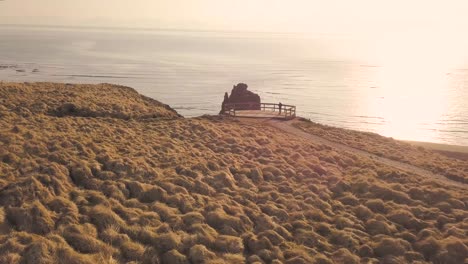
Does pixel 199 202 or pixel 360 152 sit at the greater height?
pixel 360 152

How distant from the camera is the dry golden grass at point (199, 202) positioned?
36.9ft

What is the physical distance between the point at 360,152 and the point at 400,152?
357 cm

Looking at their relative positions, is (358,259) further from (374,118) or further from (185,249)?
(374,118)

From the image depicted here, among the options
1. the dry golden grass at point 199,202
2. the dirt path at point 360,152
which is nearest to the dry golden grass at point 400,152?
the dirt path at point 360,152

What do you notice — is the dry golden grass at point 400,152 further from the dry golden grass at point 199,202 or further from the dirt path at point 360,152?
the dry golden grass at point 199,202

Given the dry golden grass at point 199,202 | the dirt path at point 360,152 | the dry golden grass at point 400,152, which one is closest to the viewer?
the dry golden grass at point 199,202

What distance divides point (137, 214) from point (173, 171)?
473 centimetres

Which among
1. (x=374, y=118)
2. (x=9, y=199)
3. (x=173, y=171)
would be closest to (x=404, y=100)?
(x=374, y=118)

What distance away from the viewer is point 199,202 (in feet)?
48.1

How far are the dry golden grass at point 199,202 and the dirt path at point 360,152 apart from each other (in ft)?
5.69

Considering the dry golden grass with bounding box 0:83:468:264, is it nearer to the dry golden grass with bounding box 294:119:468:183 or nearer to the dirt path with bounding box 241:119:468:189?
the dirt path with bounding box 241:119:468:189

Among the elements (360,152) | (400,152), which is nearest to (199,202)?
(360,152)

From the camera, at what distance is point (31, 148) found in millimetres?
16906

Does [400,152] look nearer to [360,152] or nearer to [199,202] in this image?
[360,152]
